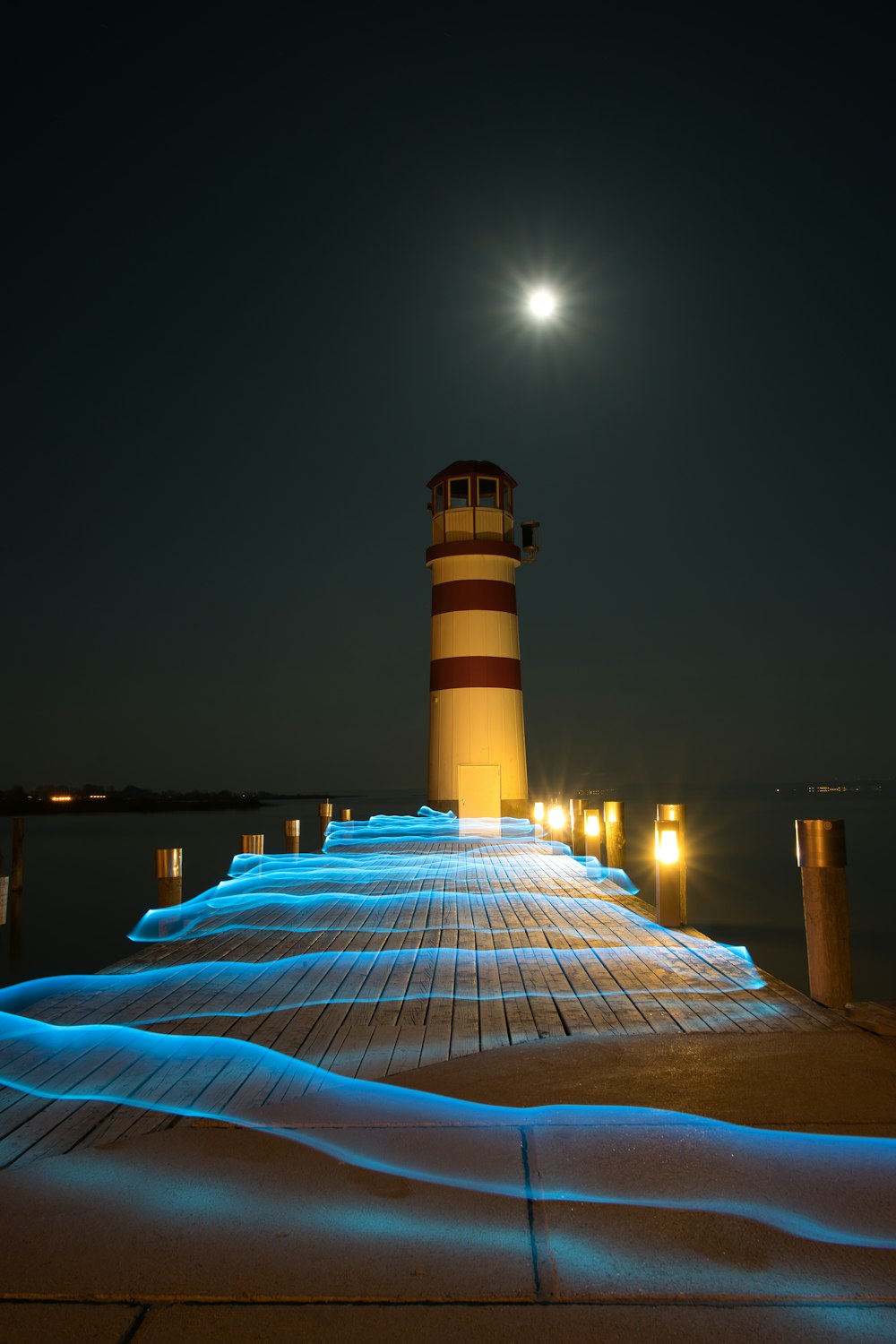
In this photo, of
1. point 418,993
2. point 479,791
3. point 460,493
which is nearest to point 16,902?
point 479,791

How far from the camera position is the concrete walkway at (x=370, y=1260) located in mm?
1997

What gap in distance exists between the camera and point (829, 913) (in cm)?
490

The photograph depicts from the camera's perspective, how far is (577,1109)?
10.8 feet

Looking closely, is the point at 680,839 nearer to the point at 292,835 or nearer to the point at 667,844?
the point at 667,844

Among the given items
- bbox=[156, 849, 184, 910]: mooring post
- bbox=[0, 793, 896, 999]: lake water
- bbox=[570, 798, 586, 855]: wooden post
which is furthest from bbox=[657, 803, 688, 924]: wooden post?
bbox=[0, 793, 896, 999]: lake water

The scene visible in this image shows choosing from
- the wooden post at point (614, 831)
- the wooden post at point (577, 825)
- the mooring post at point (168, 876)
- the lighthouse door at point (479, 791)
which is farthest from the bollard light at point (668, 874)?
the lighthouse door at point (479, 791)

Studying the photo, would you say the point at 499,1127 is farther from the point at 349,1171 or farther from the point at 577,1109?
the point at 349,1171

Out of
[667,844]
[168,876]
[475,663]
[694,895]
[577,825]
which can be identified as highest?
[475,663]

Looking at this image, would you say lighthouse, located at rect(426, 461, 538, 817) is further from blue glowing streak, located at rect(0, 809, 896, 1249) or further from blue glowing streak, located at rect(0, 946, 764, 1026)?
blue glowing streak, located at rect(0, 946, 764, 1026)

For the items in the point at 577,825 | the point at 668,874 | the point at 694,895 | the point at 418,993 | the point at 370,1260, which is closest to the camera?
the point at 370,1260

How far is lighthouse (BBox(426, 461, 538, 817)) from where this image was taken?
68.3 ft

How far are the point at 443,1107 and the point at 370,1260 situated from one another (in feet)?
3.76

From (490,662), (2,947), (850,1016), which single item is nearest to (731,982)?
(850,1016)

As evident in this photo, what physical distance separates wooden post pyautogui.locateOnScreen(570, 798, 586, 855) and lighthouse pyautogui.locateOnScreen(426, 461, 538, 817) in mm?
5561
